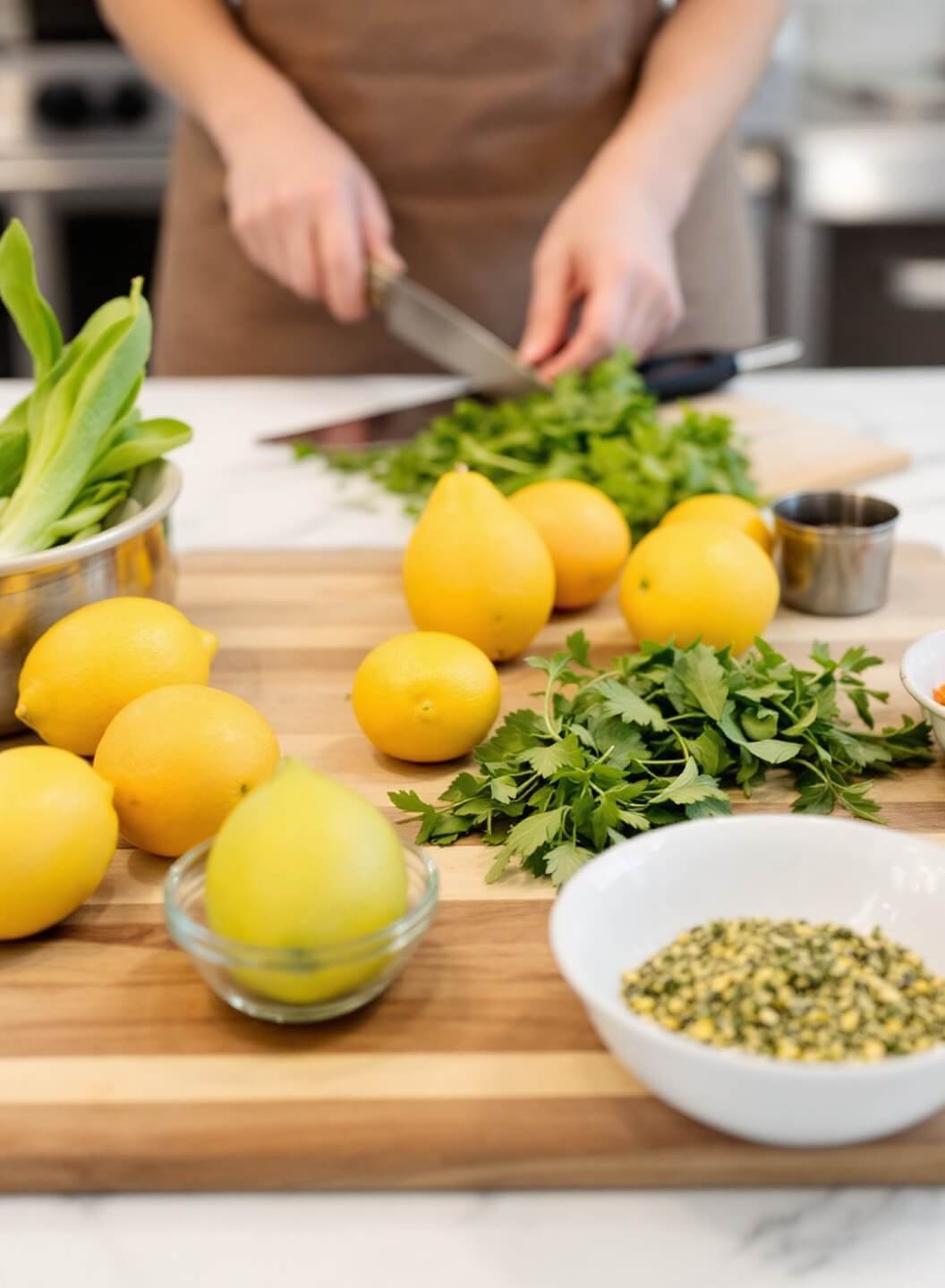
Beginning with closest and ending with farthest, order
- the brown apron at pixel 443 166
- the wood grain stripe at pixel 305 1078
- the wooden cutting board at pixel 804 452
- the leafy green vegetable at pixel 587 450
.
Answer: the wood grain stripe at pixel 305 1078, the leafy green vegetable at pixel 587 450, the wooden cutting board at pixel 804 452, the brown apron at pixel 443 166

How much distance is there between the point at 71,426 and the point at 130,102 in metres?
2.36

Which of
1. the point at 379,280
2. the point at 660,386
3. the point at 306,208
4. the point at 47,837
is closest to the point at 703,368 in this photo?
the point at 660,386

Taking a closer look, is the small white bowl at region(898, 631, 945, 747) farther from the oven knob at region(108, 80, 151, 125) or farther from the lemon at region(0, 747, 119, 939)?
the oven knob at region(108, 80, 151, 125)

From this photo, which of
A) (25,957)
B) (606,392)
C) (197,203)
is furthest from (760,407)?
(25,957)

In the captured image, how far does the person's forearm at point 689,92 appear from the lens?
7.01 feet

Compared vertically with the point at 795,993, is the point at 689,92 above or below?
above

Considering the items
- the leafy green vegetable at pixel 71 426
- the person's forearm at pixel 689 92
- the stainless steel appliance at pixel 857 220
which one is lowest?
the stainless steel appliance at pixel 857 220

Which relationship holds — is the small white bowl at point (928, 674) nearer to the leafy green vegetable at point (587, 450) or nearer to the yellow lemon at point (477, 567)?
the yellow lemon at point (477, 567)

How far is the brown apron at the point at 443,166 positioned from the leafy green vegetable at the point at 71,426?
1.05 meters

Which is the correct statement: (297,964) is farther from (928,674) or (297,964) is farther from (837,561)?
(837,561)

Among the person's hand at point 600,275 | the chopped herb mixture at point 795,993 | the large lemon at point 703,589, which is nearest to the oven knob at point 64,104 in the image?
the person's hand at point 600,275

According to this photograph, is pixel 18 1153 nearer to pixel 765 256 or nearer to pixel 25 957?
pixel 25 957

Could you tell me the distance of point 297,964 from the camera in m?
0.84

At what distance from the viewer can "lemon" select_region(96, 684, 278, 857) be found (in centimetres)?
104
